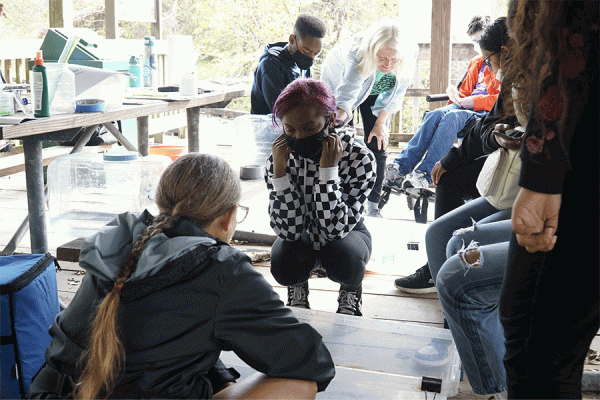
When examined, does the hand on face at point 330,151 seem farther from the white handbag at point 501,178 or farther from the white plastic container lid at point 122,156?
the white plastic container lid at point 122,156

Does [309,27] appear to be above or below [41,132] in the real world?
above

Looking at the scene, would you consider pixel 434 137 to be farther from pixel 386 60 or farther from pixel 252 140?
pixel 252 140

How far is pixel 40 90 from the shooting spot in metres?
2.27

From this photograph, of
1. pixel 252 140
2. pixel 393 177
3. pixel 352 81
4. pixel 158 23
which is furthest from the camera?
pixel 158 23

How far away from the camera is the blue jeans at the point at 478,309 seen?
58.7 inches

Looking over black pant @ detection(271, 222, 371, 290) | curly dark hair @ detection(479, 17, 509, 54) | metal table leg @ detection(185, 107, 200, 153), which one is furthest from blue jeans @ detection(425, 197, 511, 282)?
metal table leg @ detection(185, 107, 200, 153)

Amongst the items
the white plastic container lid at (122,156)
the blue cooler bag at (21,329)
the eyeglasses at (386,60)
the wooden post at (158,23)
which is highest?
the wooden post at (158,23)

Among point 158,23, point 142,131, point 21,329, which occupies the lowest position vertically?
point 21,329

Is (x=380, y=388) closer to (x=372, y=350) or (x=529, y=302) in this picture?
(x=372, y=350)

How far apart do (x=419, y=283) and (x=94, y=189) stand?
6.73ft

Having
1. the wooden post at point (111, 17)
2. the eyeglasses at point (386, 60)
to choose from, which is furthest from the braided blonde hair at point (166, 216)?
the wooden post at point (111, 17)

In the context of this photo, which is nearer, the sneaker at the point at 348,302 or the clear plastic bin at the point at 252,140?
the sneaker at the point at 348,302

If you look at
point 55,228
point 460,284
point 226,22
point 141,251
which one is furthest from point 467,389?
point 226,22

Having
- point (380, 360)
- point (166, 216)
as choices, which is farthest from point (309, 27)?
point (166, 216)
